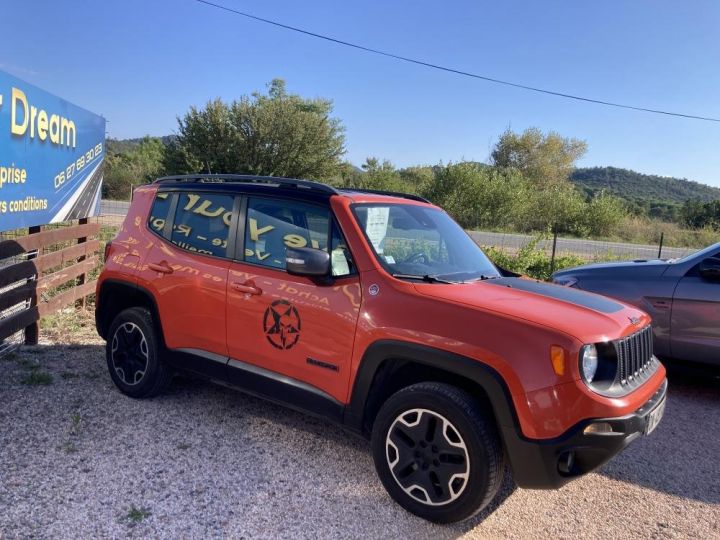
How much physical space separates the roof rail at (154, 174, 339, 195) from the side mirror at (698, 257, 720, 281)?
3877 mm

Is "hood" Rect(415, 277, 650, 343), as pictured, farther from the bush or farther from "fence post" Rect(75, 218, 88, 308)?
the bush

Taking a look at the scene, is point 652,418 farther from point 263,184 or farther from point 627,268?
point 627,268

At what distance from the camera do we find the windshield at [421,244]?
3.45 metres

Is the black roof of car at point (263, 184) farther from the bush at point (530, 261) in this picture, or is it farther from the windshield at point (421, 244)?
the bush at point (530, 261)

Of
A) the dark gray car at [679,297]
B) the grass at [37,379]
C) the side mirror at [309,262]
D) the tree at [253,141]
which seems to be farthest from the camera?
the tree at [253,141]

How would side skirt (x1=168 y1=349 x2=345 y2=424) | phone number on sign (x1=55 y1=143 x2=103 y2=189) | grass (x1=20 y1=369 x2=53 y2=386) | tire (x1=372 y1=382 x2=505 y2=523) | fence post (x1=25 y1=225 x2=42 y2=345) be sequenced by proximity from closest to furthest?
tire (x1=372 y1=382 x2=505 y2=523) < side skirt (x1=168 y1=349 x2=345 y2=424) < grass (x1=20 y1=369 x2=53 y2=386) < fence post (x1=25 y1=225 x2=42 y2=345) < phone number on sign (x1=55 y1=143 x2=103 y2=189)

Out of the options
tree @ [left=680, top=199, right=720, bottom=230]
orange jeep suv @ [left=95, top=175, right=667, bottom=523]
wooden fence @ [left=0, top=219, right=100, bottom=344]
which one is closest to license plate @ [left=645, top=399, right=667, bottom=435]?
orange jeep suv @ [left=95, top=175, right=667, bottom=523]

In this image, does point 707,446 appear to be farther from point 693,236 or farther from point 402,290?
point 693,236

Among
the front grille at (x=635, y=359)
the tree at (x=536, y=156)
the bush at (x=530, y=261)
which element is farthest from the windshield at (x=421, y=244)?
the tree at (x=536, y=156)

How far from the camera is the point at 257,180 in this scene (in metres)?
4.06

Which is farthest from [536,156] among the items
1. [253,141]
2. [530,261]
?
[530,261]

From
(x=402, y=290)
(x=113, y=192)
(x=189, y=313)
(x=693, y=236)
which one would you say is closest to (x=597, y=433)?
(x=402, y=290)

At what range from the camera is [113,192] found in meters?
43.4

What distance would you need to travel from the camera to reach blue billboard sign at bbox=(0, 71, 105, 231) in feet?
16.2
